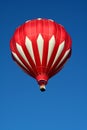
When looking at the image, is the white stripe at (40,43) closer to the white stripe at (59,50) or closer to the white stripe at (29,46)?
the white stripe at (29,46)

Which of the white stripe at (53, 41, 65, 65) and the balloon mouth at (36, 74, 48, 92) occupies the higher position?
the white stripe at (53, 41, 65, 65)

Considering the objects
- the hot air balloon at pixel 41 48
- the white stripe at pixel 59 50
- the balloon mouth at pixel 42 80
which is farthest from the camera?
the white stripe at pixel 59 50

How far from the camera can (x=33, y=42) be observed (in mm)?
59062

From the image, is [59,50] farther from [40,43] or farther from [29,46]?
[29,46]

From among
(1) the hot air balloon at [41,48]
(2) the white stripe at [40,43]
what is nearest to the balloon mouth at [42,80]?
(1) the hot air balloon at [41,48]

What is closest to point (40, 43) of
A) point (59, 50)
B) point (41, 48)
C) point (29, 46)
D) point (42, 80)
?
point (41, 48)

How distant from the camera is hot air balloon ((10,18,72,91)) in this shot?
58906 millimetres

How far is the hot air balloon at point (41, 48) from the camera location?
193ft

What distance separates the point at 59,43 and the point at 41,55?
4.03 feet

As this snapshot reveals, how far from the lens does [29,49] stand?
59.1 m

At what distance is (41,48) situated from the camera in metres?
59.0

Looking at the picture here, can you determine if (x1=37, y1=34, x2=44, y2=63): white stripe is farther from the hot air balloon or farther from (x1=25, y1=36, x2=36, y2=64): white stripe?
(x1=25, y1=36, x2=36, y2=64): white stripe

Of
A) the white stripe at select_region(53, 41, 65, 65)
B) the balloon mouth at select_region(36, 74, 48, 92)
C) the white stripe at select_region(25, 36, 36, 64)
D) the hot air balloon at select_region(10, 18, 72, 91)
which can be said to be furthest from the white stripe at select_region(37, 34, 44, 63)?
the balloon mouth at select_region(36, 74, 48, 92)

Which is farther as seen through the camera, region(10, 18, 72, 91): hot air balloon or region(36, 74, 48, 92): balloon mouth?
region(10, 18, 72, 91): hot air balloon
